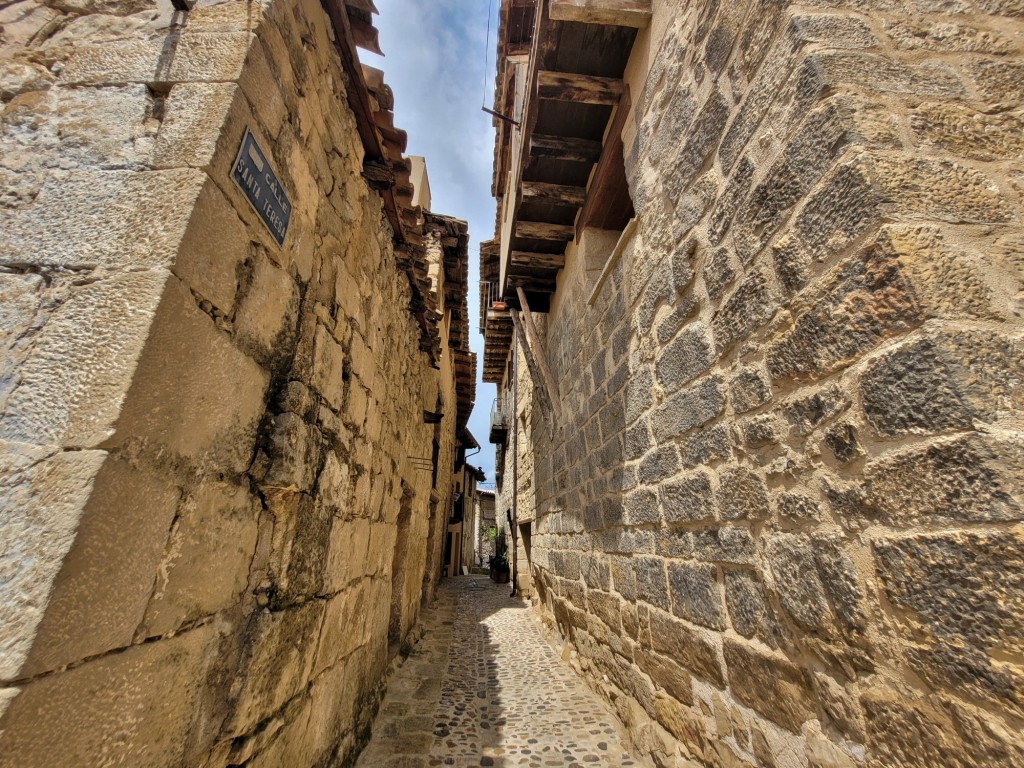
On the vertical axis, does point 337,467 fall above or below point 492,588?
above

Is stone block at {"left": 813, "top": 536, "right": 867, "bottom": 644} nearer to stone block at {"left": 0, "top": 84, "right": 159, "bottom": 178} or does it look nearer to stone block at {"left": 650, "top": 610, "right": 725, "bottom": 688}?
stone block at {"left": 650, "top": 610, "right": 725, "bottom": 688}

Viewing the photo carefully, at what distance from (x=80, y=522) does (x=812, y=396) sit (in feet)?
5.41

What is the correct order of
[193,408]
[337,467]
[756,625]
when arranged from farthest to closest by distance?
1. [337,467]
2. [756,625]
3. [193,408]

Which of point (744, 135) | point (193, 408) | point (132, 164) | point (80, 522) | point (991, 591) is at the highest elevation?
point (744, 135)

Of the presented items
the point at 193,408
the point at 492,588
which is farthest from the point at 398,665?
the point at 492,588

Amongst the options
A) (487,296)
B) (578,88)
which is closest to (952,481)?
(578,88)

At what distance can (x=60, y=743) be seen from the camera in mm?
750

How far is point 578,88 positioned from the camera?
9.73ft

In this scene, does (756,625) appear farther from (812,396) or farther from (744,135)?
(744,135)

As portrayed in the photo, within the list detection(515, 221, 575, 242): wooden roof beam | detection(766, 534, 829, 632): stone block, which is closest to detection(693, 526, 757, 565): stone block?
detection(766, 534, 829, 632): stone block

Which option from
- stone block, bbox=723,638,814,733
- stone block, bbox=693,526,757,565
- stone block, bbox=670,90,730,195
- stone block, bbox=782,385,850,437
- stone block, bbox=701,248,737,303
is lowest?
stone block, bbox=723,638,814,733

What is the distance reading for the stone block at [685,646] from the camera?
1727 mm

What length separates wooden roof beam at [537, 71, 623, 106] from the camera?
9.62 ft

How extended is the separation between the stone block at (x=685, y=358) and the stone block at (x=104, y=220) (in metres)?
1.70
